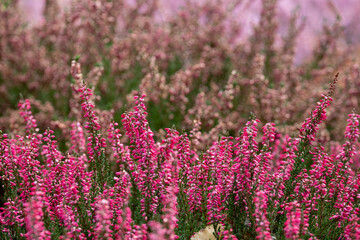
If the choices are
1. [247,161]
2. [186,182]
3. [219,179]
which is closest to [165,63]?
[186,182]

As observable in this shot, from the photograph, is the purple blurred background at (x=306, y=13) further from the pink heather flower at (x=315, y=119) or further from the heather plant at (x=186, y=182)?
the heather plant at (x=186, y=182)

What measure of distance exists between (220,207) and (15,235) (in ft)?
5.46

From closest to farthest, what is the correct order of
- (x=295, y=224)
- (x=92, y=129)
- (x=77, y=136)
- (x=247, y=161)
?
(x=295, y=224) < (x=247, y=161) < (x=77, y=136) < (x=92, y=129)

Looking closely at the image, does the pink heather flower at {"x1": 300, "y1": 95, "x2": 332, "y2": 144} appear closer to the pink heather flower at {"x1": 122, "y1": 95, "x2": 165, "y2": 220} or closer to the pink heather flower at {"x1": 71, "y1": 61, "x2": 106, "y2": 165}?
the pink heather flower at {"x1": 122, "y1": 95, "x2": 165, "y2": 220}

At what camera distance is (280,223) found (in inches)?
123

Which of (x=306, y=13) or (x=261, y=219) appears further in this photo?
(x=306, y=13)

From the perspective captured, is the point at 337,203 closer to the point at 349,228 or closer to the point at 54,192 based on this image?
the point at 349,228

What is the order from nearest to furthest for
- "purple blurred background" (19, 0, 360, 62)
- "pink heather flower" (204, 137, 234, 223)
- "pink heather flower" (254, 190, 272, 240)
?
"pink heather flower" (254, 190, 272, 240) → "pink heather flower" (204, 137, 234, 223) → "purple blurred background" (19, 0, 360, 62)

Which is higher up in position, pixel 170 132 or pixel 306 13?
pixel 306 13

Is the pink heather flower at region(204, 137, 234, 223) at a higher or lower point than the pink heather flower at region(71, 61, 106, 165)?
lower

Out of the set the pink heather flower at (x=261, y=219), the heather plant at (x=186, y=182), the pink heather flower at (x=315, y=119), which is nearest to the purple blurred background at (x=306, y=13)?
the pink heather flower at (x=315, y=119)

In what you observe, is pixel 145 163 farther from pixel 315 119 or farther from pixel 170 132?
pixel 315 119

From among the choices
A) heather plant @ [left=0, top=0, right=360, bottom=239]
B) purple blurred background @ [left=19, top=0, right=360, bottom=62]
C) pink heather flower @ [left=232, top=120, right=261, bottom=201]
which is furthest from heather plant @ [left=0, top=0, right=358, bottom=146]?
pink heather flower @ [left=232, top=120, right=261, bottom=201]

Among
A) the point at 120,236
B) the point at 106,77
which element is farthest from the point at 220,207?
the point at 106,77
